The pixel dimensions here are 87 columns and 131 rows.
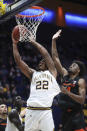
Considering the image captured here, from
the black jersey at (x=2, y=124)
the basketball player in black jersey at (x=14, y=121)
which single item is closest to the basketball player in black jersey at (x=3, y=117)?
the black jersey at (x=2, y=124)

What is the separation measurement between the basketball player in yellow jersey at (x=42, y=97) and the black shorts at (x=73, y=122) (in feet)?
0.95

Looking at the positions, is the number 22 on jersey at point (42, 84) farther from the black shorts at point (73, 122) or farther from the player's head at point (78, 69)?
the black shorts at point (73, 122)

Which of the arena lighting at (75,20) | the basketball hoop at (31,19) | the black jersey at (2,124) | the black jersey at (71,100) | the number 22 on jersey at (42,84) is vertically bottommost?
the black jersey at (2,124)

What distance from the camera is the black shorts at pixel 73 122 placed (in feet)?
14.8

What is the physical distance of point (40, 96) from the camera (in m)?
4.81

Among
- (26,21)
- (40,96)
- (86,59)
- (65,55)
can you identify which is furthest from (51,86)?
(86,59)

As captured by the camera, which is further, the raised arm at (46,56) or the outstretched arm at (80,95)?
the raised arm at (46,56)

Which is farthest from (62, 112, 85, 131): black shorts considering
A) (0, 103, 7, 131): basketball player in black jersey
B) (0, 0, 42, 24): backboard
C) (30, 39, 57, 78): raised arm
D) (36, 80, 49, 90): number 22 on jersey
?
(0, 0, 42, 24): backboard

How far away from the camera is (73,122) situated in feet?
14.8

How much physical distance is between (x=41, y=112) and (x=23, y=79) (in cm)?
830

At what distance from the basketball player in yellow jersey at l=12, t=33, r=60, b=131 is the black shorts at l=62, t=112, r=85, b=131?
29 cm

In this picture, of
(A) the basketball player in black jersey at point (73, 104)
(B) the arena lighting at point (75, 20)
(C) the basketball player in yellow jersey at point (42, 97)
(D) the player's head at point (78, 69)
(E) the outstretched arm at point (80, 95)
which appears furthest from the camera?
(B) the arena lighting at point (75, 20)

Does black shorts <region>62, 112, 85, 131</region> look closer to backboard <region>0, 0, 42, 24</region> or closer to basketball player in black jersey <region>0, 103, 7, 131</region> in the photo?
basketball player in black jersey <region>0, 103, 7, 131</region>

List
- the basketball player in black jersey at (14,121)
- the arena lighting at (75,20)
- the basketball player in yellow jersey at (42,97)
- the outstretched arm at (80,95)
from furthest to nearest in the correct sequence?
1. the arena lighting at (75,20)
2. the basketball player in black jersey at (14,121)
3. the basketball player in yellow jersey at (42,97)
4. the outstretched arm at (80,95)
